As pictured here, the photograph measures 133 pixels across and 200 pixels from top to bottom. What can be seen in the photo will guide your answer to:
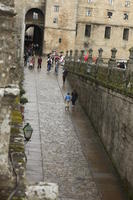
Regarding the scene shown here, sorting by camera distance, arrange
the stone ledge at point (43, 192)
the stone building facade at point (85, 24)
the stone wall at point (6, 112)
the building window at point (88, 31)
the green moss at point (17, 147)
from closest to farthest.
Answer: the stone ledge at point (43, 192) → the stone wall at point (6, 112) → the green moss at point (17, 147) → the stone building facade at point (85, 24) → the building window at point (88, 31)

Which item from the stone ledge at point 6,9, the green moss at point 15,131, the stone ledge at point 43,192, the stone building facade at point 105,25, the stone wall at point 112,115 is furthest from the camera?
the stone building facade at point 105,25

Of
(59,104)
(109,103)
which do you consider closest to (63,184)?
(109,103)

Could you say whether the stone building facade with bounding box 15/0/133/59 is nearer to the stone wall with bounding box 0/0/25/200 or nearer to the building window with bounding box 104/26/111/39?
the building window with bounding box 104/26/111/39

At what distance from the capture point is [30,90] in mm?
34125

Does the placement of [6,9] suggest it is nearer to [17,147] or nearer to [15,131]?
[17,147]

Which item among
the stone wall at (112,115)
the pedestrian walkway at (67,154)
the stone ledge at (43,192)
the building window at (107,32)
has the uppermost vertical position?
the building window at (107,32)

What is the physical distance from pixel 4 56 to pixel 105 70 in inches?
835

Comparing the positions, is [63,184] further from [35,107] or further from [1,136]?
[35,107]

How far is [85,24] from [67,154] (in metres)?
56.8

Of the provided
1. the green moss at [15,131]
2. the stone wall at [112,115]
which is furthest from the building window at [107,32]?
the green moss at [15,131]

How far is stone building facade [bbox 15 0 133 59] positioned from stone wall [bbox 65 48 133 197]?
37.7 m

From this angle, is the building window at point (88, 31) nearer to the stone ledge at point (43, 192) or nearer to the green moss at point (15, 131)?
the green moss at point (15, 131)

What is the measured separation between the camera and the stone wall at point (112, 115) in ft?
59.5

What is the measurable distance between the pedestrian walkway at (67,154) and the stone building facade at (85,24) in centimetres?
3898
